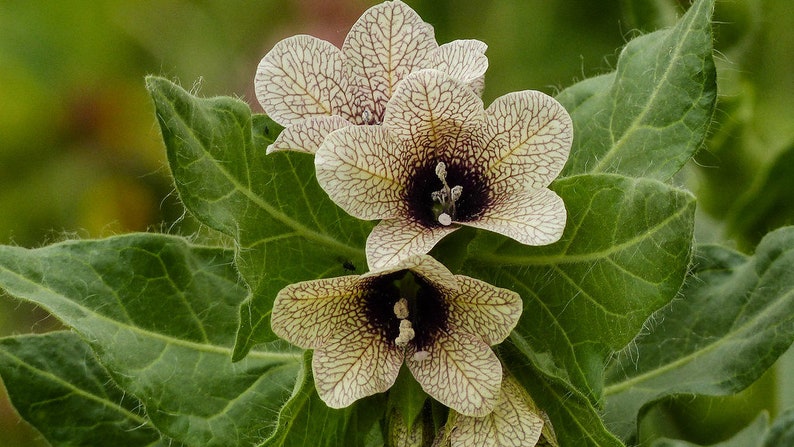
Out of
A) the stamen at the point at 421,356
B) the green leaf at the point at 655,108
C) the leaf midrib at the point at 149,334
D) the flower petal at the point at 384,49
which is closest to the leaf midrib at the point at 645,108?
the green leaf at the point at 655,108

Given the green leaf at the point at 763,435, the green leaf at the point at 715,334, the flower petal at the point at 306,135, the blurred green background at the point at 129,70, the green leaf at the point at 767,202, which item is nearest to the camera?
the flower petal at the point at 306,135

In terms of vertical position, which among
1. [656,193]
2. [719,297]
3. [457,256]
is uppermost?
[656,193]

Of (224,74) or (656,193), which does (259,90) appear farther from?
(224,74)

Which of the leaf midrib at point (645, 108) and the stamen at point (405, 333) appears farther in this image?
the leaf midrib at point (645, 108)

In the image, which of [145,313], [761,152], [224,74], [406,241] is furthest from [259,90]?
[224,74]

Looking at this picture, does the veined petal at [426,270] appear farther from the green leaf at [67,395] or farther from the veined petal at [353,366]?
the green leaf at [67,395]

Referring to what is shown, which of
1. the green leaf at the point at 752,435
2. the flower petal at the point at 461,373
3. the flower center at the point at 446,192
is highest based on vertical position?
the flower center at the point at 446,192

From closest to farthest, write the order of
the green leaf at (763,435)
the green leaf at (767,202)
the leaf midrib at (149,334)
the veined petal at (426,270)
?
the veined petal at (426,270) → the leaf midrib at (149,334) → the green leaf at (763,435) → the green leaf at (767,202)
